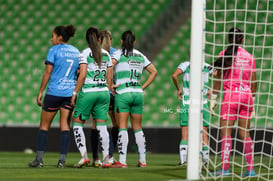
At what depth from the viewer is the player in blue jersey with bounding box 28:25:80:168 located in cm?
739

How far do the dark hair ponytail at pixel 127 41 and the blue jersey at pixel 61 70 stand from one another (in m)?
0.68

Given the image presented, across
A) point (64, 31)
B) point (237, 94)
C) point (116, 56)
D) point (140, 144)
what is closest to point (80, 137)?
point (140, 144)

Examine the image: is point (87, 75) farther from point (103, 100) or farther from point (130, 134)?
point (130, 134)

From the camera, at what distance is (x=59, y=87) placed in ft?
24.3

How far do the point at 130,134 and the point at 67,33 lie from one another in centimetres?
516

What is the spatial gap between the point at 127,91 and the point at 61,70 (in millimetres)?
856

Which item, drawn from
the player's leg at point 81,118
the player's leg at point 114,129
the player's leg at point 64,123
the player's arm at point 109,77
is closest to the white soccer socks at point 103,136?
the player's leg at point 81,118

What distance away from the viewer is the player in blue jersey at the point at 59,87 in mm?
7387

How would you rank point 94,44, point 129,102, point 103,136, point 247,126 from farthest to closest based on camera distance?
point 129,102, point 103,136, point 94,44, point 247,126

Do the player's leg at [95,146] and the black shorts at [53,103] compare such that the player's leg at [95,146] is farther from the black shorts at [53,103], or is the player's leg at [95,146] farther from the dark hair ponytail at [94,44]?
the dark hair ponytail at [94,44]

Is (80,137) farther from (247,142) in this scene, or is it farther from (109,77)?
(247,142)

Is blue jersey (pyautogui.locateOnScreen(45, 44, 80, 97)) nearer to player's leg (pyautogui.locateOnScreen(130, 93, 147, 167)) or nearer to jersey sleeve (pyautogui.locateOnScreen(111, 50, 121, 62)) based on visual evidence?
jersey sleeve (pyautogui.locateOnScreen(111, 50, 121, 62))

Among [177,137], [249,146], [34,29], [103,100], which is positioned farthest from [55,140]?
[249,146]

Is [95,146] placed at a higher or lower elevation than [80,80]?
lower
